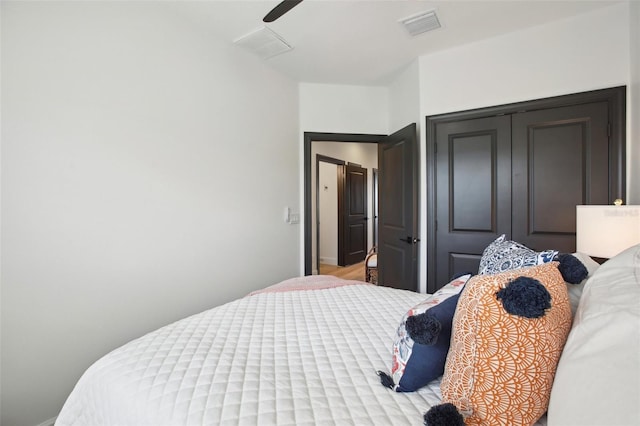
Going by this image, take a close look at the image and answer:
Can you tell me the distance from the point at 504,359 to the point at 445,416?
0.18 metres

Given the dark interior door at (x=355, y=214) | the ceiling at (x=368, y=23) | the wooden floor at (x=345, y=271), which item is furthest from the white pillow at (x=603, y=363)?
the dark interior door at (x=355, y=214)

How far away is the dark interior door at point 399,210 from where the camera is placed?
278cm

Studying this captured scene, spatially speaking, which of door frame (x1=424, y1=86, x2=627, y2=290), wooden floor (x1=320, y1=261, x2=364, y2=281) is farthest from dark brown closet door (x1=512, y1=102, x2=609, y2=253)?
wooden floor (x1=320, y1=261, x2=364, y2=281)

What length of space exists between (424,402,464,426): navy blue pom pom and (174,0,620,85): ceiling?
2399mm

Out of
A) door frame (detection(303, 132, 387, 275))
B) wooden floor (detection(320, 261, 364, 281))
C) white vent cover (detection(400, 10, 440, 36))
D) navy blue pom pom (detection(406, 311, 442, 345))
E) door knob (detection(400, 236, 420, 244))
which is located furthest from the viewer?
wooden floor (detection(320, 261, 364, 281))

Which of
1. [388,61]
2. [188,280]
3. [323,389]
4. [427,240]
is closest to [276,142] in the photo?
[388,61]

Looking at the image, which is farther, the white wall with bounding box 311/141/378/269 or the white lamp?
the white wall with bounding box 311/141/378/269

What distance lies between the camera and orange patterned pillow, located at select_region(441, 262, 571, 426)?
610mm

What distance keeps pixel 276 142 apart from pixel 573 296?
273cm

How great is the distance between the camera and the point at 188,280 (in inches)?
86.9

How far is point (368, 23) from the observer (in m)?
2.27

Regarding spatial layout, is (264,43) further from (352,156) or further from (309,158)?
(352,156)

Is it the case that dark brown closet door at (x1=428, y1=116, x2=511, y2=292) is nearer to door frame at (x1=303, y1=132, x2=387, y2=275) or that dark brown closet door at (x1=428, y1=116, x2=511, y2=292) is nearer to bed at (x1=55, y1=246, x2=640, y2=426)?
door frame at (x1=303, y1=132, x2=387, y2=275)

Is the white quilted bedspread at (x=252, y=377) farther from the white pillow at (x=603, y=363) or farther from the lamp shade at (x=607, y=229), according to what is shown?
the lamp shade at (x=607, y=229)
